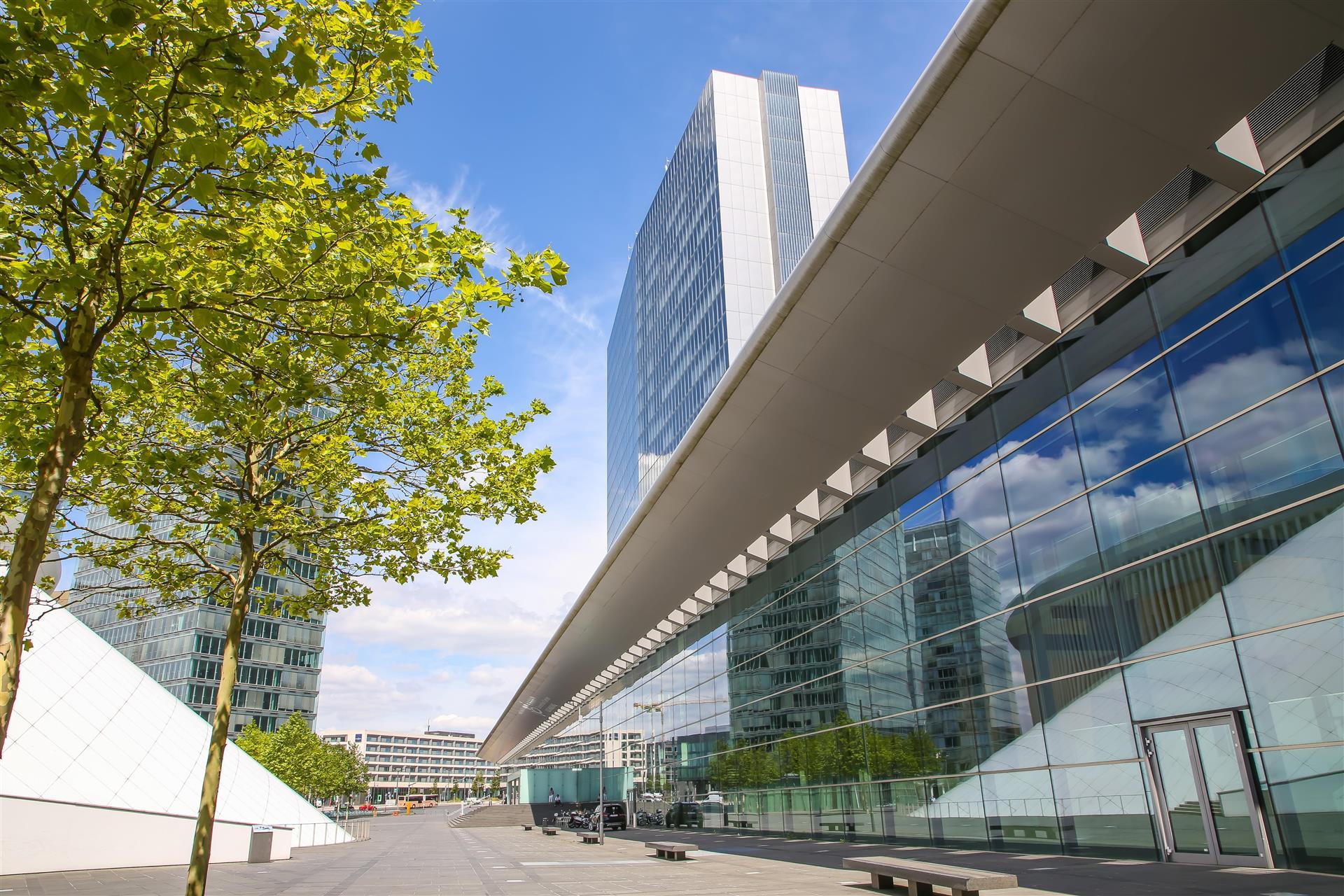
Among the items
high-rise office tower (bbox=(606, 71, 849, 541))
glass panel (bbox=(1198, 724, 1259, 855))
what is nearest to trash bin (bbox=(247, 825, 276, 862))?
glass panel (bbox=(1198, 724, 1259, 855))

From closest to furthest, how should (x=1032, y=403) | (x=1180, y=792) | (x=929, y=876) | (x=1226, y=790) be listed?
(x=929, y=876) < (x=1226, y=790) < (x=1180, y=792) < (x=1032, y=403)

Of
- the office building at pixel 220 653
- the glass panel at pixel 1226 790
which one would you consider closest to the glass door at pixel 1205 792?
the glass panel at pixel 1226 790

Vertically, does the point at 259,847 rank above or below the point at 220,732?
below

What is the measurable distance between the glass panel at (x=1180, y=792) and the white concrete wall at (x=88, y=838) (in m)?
19.9

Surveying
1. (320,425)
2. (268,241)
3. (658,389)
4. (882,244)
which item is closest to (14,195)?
(268,241)

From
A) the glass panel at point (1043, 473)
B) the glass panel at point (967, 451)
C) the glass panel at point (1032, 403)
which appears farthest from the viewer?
the glass panel at point (967, 451)

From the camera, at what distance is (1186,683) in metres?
11.5

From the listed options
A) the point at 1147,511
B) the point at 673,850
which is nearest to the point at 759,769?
the point at 673,850

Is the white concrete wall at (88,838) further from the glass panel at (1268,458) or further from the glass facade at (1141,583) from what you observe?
the glass panel at (1268,458)

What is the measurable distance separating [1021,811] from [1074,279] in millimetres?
9509

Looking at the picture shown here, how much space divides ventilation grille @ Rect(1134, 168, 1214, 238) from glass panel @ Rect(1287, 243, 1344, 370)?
6.76 ft

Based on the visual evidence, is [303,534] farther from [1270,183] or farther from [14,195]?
[1270,183]

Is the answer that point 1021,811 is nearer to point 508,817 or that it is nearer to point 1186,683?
point 1186,683

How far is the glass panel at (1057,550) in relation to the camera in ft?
44.6
